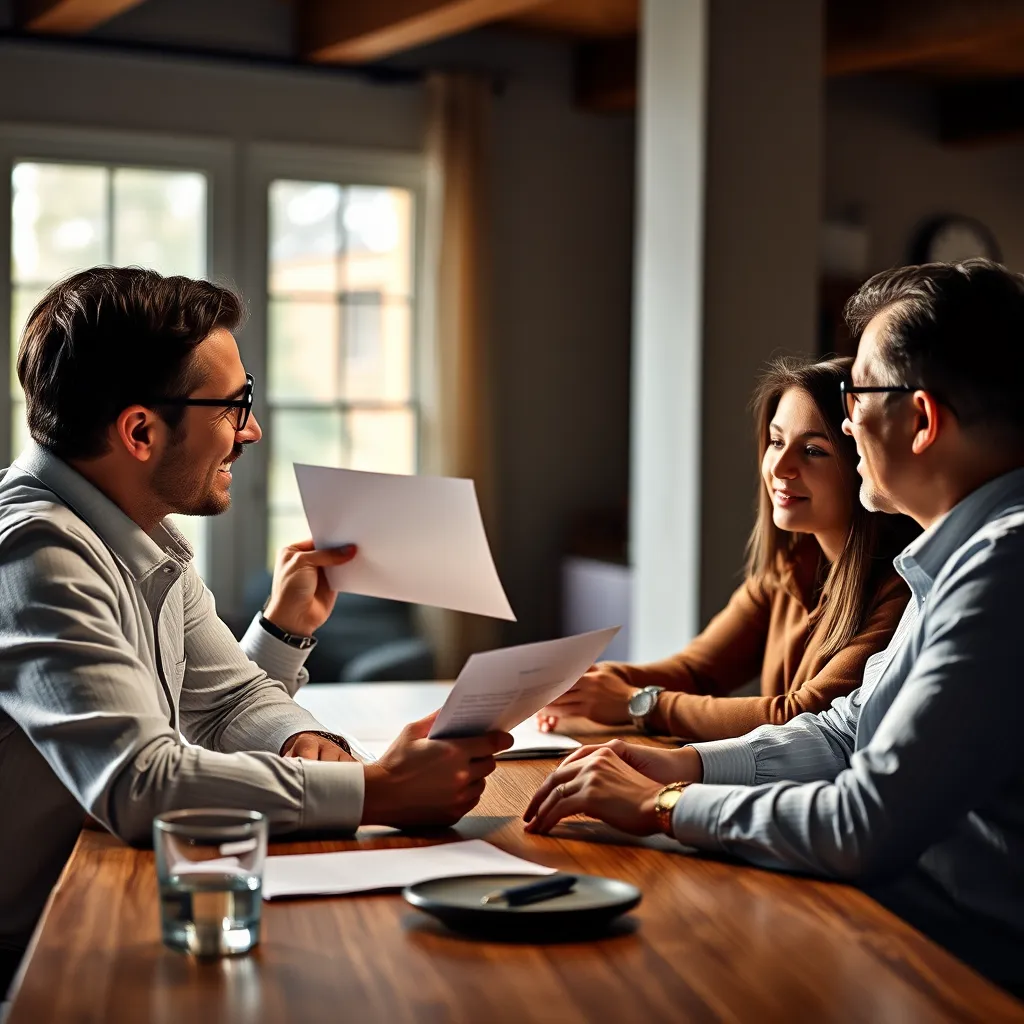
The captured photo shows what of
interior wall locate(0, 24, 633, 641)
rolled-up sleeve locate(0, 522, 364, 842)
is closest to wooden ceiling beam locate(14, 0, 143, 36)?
interior wall locate(0, 24, 633, 641)

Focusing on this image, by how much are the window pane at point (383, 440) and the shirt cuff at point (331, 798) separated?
398cm

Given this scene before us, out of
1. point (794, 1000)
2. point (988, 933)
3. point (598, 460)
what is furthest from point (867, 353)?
point (598, 460)

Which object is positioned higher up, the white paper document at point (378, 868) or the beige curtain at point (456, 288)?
the beige curtain at point (456, 288)

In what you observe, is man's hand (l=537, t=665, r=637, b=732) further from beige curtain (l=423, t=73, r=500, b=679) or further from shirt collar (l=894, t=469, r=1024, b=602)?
beige curtain (l=423, t=73, r=500, b=679)

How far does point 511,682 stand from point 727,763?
1.03ft

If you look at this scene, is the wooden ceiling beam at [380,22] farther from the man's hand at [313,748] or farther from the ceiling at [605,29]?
the man's hand at [313,748]

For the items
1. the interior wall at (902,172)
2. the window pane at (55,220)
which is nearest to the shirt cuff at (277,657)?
the window pane at (55,220)

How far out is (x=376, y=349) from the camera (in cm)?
542

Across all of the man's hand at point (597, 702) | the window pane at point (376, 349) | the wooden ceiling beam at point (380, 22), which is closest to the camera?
the man's hand at point (597, 702)

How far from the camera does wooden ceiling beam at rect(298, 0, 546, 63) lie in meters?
4.16

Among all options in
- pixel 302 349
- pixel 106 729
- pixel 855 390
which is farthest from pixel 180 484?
pixel 302 349

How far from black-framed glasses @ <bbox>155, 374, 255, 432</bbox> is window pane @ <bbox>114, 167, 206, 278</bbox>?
3.42 m

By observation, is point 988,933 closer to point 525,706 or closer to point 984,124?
point 525,706

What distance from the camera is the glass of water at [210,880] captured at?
1.11 m
